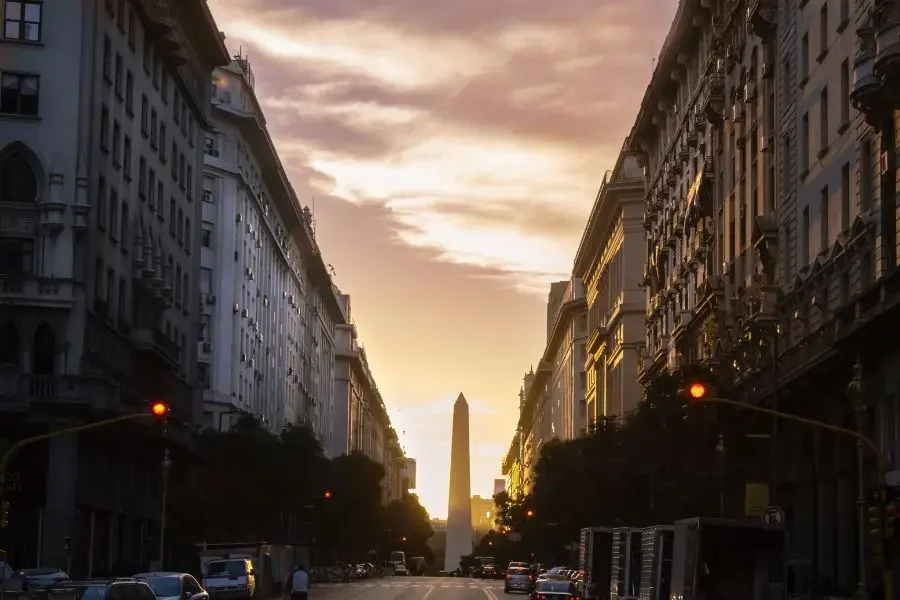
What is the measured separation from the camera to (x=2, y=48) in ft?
222

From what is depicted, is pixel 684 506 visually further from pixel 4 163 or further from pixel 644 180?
pixel 644 180

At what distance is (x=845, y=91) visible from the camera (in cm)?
5478

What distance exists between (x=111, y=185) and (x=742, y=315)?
2757 cm

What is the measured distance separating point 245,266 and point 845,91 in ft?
224

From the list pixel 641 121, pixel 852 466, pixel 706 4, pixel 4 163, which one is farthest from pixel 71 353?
pixel 641 121

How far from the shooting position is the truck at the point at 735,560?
3934 cm

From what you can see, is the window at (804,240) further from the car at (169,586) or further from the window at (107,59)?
the window at (107,59)

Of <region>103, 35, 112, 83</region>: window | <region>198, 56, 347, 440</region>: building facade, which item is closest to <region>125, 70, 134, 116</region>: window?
<region>103, 35, 112, 83</region>: window

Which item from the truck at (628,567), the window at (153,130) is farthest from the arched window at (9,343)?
the truck at (628,567)

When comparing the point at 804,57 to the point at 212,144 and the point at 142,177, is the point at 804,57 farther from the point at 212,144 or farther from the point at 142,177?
the point at 212,144

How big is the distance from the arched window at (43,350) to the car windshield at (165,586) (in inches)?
1080

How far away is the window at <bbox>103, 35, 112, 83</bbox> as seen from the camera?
71.8m

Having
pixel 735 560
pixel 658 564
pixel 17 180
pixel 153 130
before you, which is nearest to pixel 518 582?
pixel 153 130

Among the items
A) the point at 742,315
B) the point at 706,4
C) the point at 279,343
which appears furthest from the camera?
the point at 279,343
